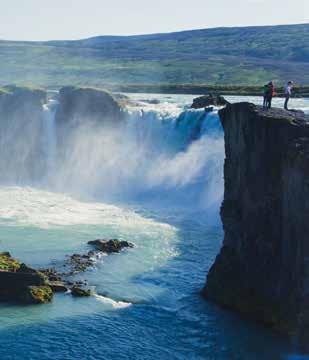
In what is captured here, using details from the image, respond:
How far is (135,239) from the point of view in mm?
49656

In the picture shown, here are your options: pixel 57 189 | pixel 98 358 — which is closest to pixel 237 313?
pixel 98 358

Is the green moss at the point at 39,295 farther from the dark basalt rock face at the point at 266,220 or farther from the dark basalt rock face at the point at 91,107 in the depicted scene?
the dark basalt rock face at the point at 91,107

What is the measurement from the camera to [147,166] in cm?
7300

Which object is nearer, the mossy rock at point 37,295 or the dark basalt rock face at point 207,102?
the mossy rock at point 37,295

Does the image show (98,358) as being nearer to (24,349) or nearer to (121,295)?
(24,349)

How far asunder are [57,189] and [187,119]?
14523 mm

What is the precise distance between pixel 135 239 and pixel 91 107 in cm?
2733

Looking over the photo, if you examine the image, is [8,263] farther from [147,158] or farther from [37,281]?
[147,158]

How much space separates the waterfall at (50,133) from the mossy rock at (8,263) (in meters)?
33.5

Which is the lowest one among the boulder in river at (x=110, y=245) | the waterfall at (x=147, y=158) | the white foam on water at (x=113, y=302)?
the white foam on water at (x=113, y=302)

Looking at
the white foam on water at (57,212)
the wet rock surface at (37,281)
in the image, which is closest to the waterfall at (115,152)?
the white foam on water at (57,212)

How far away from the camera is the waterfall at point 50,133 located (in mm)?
76188

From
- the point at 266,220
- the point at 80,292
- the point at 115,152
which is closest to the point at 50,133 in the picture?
the point at 115,152

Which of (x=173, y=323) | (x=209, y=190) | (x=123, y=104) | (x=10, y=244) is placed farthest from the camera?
(x=123, y=104)
